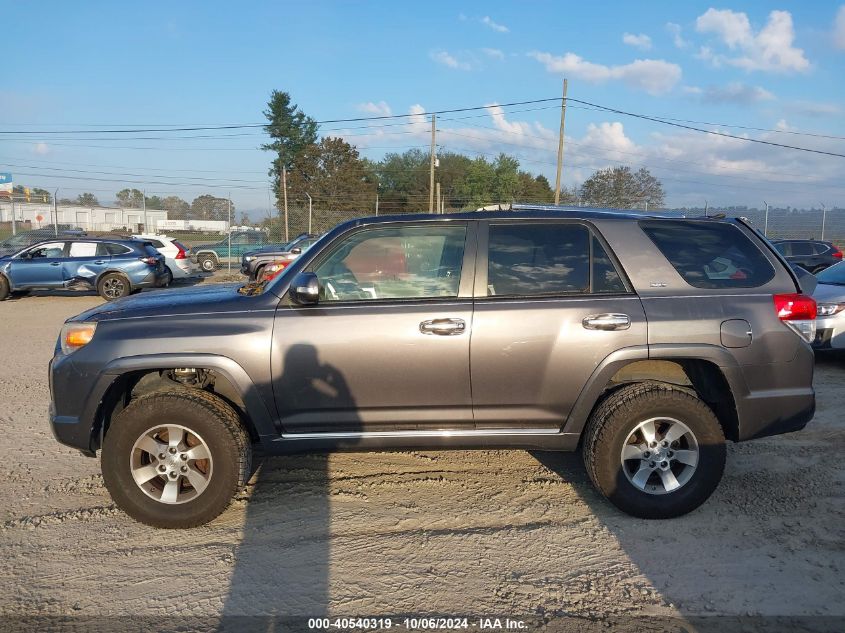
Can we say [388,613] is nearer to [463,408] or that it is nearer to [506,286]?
[463,408]

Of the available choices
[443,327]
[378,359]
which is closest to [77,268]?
[378,359]

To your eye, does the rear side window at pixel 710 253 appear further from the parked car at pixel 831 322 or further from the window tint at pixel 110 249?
the window tint at pixel 110 249

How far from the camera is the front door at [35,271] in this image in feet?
50.3

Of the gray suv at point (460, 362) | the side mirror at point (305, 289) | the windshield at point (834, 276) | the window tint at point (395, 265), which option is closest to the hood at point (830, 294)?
the windshield at point (834, 276)

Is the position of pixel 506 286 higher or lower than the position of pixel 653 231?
lower

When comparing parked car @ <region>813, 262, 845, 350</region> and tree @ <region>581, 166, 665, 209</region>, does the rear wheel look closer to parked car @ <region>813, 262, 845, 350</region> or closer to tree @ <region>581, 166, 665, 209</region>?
parked car @ <region>813, 262, 845, 350</region>

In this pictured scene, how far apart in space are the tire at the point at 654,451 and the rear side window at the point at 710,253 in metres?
0.74

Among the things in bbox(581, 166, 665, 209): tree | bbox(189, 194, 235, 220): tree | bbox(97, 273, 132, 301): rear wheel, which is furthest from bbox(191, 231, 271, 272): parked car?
bbox(581, 166, 665, 209): tree

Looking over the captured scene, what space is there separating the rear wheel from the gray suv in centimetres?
1264

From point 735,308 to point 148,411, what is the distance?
3.55 metres

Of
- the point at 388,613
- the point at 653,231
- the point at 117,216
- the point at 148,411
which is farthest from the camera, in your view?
the point at 117,216

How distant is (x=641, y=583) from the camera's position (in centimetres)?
319

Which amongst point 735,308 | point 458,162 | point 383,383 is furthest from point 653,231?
point 458,162

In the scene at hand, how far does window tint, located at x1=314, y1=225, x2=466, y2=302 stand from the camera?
3.90m
